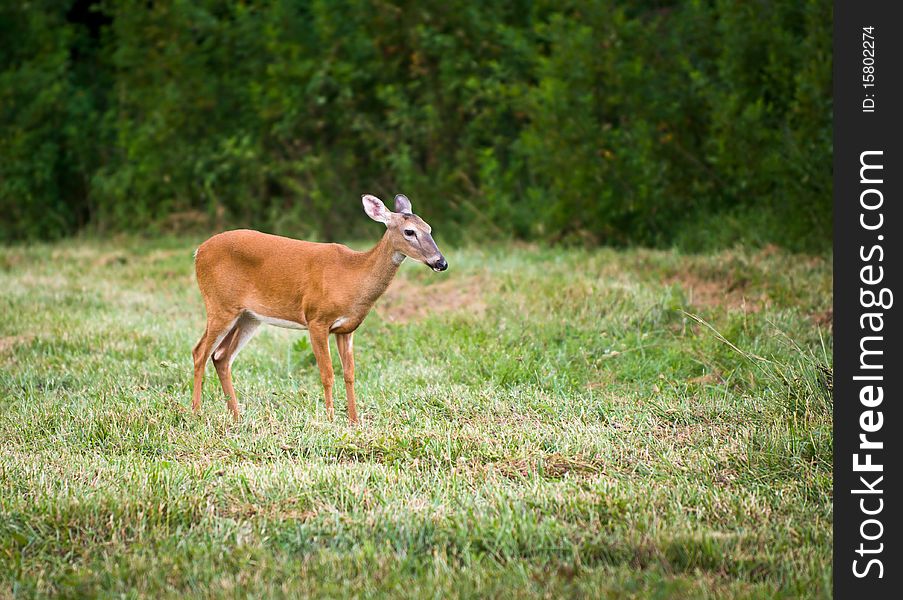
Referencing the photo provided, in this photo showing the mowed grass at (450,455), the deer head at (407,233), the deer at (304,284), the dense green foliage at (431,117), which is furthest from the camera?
the dense green foliage at (431,117)

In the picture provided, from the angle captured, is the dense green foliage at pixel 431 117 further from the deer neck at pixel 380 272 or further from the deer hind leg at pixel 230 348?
the deer hind leg at pixel 230 348

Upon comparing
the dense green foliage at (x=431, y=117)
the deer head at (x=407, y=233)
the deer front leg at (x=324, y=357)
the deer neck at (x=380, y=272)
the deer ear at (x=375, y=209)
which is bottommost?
the deer front leg at (x=324, y=357)

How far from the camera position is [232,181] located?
50.6 ft

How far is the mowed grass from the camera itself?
3904mm

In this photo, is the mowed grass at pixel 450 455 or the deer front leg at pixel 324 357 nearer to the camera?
the mowed grass at pixel 450 455

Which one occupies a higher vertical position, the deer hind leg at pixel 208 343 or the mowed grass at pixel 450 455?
the deer hind leg at pixel 208 343

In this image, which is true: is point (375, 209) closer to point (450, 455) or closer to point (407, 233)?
point (407, 233)

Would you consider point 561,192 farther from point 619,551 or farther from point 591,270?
point 619,551

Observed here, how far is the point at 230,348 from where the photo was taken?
20.8 ft

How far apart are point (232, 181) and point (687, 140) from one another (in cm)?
676

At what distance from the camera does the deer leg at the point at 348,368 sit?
586 cm

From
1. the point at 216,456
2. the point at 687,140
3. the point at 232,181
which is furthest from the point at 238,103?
the point at 216,456

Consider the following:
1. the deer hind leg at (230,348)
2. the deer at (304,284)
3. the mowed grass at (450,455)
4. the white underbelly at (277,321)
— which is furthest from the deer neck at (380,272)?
the deer hind leg at (230,348)

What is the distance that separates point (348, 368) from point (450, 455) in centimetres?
106
